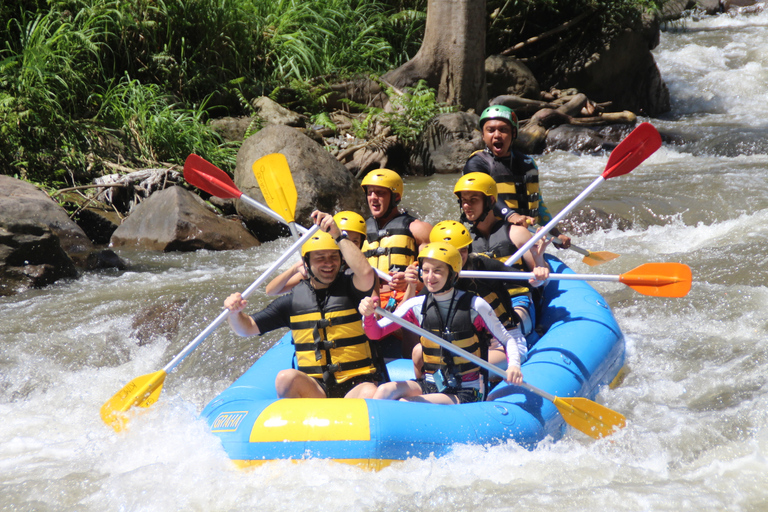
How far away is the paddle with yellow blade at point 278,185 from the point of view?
3.54m

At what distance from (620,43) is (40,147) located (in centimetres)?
922

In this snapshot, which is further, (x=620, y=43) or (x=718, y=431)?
(x=620, y=43)

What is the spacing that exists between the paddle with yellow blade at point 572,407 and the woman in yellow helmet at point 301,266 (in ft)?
2.55

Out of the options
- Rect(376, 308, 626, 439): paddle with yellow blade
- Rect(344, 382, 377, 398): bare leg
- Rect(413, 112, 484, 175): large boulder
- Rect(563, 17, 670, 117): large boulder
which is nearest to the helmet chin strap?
Rect(376, 308, 626, 439): paddle with yellow blade

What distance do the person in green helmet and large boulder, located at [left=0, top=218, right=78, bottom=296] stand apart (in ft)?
11.5

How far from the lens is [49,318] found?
189 inches

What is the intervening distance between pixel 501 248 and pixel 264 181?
1346mm

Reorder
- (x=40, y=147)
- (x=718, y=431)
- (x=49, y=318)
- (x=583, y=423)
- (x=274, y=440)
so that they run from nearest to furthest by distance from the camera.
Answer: (x=274, y=440), (x=583, y=423), (x=718, y=431), (x=49, y=318), (x=40, y=147)

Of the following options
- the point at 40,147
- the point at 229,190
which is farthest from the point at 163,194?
the point at 229,190

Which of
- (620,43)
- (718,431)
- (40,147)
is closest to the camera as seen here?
(718,431)

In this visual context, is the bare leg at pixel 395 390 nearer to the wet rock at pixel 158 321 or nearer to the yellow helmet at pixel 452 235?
the yellow helmet at pixel 452 235

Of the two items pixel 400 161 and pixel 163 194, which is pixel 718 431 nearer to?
pixel 163 194

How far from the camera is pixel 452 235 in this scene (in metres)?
3.21

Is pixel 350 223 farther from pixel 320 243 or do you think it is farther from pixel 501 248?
pixel 501 248
